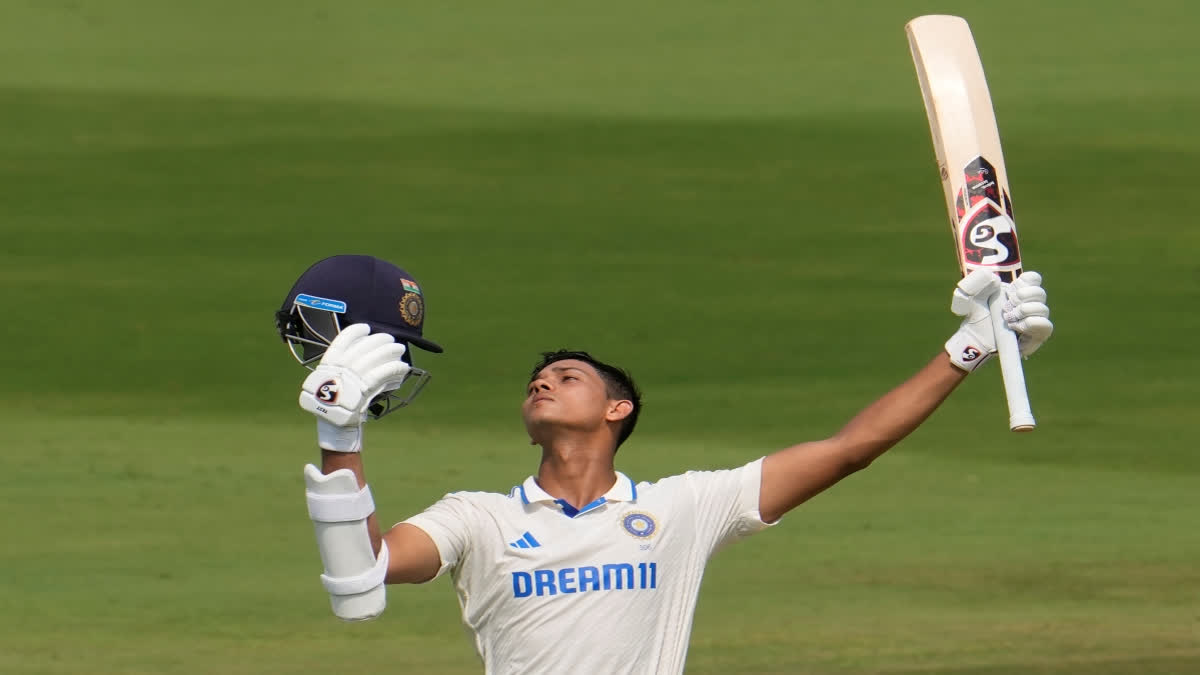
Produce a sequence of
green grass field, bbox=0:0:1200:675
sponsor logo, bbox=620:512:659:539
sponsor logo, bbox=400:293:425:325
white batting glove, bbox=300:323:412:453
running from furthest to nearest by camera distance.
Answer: green grass field, bbox=0:0:1200:675
sponsor logo, bbox=620:512:659:539
sponsor logo, bbox=400:293:425:325
white batting glove, bbox=300:323:412:453

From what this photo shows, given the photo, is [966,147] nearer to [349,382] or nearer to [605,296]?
[349,382]

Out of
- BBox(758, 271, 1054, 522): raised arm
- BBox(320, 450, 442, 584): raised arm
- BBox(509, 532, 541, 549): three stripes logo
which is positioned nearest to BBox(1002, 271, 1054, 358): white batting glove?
BBox(758, 271, 1054, 522): raised arm

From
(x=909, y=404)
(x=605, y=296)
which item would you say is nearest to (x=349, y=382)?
(x=909, y=404)

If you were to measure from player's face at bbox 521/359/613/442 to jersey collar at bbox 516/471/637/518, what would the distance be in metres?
0.13

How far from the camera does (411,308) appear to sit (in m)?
4.33

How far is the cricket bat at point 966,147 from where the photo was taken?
16.2ft

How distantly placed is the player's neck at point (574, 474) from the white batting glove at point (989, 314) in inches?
32.6

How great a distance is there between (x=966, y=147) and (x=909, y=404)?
966 millimetres

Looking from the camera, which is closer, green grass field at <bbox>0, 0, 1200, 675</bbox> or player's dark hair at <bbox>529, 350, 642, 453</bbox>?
player's dark hair at <bbox>529, 350, 642, 453</bbox>

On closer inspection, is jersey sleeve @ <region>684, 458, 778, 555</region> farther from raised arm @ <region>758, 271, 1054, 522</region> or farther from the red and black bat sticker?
the red and black bat sticker

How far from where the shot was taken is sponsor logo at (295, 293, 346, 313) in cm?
424

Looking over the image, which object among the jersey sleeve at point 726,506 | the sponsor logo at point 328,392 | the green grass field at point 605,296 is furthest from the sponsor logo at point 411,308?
the green grass field at point 605,296

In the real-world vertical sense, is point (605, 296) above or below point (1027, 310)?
above

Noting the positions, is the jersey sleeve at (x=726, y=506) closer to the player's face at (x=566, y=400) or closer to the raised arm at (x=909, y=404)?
the raised arm at (x=909, y=404)
